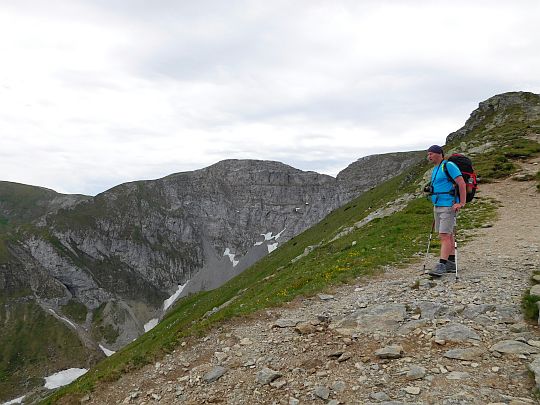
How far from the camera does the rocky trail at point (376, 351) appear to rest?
763cm

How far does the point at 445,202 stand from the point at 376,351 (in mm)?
6665

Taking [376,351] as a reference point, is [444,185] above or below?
above

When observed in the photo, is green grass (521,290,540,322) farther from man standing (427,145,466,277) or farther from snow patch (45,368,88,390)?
snow patch (45,368,88,390)

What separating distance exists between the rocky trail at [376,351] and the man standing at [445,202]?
561 mm

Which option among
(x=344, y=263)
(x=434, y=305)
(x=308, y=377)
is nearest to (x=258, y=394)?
(x=308, y=377)

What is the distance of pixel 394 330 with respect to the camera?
33.1 feet

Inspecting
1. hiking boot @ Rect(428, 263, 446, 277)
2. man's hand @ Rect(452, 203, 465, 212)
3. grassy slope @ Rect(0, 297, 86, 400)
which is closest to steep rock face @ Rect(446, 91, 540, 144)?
man's hand @ Rect(452, 203, 465, 212)

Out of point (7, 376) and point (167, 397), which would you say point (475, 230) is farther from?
point (7, 376)

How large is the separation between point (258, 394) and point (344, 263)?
1105cm

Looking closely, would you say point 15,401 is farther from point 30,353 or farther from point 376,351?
point 376,351

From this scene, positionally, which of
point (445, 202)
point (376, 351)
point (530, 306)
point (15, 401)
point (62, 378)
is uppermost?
point (445, 202)

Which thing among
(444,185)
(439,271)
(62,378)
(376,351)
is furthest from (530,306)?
(62,378)

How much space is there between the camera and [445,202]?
44.4 feet

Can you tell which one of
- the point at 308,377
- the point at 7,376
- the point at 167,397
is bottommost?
the point at 7,376
